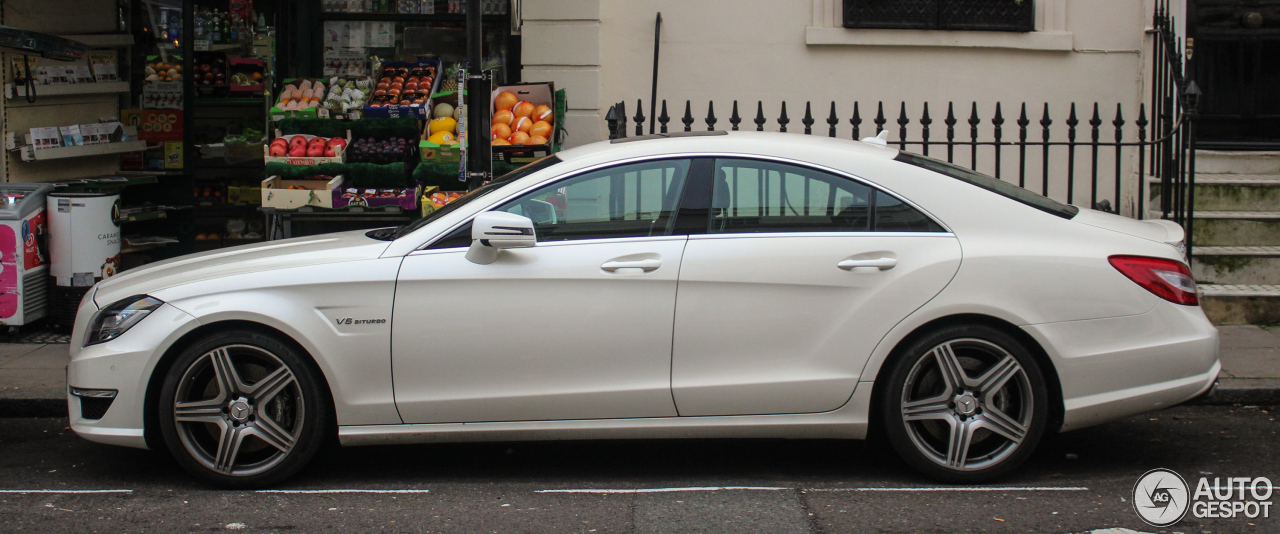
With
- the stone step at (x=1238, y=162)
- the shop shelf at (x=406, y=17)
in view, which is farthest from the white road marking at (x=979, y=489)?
the shop shelf at (x=406, y=17)

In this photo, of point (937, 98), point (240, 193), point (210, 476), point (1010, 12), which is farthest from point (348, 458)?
point (1010, 12)

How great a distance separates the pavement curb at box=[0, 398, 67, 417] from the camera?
636cm

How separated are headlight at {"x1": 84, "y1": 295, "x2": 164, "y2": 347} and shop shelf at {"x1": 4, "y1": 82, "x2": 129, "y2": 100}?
4.37 m

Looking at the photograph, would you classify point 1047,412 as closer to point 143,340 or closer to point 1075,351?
point 1075,351

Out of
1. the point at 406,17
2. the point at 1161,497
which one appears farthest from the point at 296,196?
the point at 1161,497

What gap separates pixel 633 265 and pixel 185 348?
191 centimetres

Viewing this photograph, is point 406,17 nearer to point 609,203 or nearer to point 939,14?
point 939,14

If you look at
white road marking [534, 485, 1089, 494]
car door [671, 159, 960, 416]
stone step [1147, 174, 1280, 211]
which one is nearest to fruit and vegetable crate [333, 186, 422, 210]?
white road marking [534, 485, 1089, 494]

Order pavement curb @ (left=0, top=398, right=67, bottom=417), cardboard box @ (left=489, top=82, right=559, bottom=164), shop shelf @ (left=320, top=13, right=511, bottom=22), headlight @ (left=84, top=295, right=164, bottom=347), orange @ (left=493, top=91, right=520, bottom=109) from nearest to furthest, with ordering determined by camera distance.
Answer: headlight @ (left=84, top=295, right=164, bottom=347) → pavement curb @ (left=0, top=398, right=67, bottom=417) → cardboard box @ (left=489, top=82, right=559, bottom=164) → orange @ (left=493, top=91, right=520, bottom=109) → shop shelf @ (left=320, top=13, right=511, bottom=22)

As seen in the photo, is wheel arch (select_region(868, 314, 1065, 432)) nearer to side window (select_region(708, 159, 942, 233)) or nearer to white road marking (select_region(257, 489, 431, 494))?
side window (select_region(708, 159, 942, 233))

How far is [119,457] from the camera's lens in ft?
18.1

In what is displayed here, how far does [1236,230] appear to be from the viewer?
8.46 meters

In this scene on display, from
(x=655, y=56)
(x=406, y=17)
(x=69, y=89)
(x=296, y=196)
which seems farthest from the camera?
(x=406, y=17)

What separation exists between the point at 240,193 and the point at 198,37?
1.38 meters
